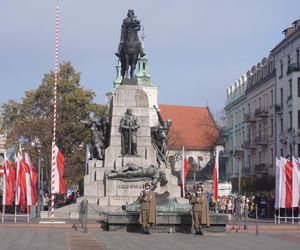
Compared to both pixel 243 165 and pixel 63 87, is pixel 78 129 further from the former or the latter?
pixel 243 165

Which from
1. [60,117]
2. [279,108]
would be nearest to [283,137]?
[279,108]

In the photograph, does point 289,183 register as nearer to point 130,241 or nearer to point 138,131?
point 138,131

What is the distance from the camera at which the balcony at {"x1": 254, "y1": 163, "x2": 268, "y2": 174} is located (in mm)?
78619

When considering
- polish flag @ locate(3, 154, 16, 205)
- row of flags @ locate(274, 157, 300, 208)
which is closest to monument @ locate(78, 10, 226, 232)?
polish flag @ locate(3, 154, 16, 205)

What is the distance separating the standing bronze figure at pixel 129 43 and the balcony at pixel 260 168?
46.2 meters

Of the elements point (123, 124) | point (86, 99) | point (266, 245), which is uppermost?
point (86, 99)

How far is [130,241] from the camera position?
19.5m

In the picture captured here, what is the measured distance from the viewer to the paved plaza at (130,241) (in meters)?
17.8

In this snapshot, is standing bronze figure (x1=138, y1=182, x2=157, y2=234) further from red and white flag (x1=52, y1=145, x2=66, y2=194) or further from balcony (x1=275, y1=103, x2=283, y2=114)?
balcony (x1=275, y1=103, x2=283, y2=114)

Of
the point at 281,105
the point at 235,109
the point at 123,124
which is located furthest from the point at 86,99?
the point at 235,109

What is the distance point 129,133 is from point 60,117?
2988 cm

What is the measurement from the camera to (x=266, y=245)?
18.9 metres

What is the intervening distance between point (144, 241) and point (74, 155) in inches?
1605

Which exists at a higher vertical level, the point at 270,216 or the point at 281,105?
the point at 281,105
